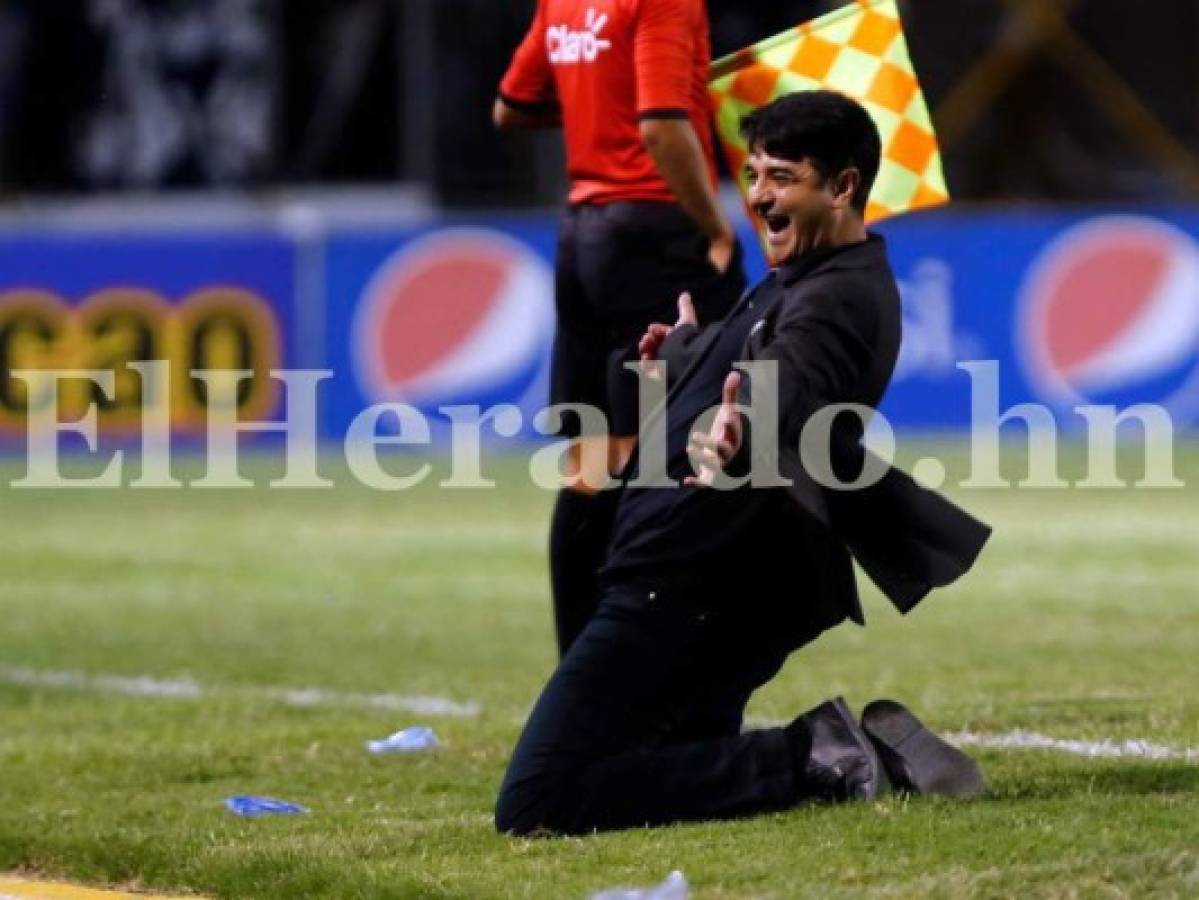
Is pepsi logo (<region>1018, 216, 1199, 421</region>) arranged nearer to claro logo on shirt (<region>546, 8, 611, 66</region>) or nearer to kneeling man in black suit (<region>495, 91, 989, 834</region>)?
claro logo on shirt (<region>546, 8, 611, 66</region>)

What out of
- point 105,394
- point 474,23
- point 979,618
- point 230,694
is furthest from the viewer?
point 474,23

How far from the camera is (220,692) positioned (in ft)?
28.8

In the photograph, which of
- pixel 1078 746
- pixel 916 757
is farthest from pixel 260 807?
pixel 1078 746

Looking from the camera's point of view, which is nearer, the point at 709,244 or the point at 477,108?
the point at 709,244

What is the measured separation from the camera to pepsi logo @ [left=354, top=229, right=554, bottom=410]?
18234 mm

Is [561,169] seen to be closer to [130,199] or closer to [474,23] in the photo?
[474,23]

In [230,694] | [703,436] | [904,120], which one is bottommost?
[230,694]

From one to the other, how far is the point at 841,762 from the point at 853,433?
0.68m

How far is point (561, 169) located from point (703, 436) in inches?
687

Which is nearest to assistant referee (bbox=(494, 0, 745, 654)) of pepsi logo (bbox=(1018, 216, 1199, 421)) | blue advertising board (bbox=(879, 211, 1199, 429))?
blue advertising board (bbox=(879, 211, 1199, 429))

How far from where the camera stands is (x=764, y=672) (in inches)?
241

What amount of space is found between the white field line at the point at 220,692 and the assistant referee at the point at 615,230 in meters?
0.83

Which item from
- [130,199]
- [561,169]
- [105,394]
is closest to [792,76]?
[105,394]

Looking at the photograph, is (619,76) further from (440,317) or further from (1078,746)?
(440,317)
